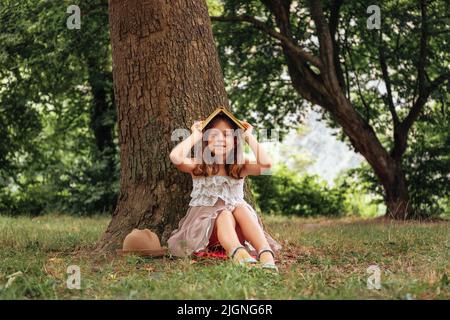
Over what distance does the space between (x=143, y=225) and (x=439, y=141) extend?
822 cm

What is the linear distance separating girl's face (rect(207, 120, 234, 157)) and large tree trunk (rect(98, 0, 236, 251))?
1.58ft

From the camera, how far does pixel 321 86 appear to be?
11.5 metres

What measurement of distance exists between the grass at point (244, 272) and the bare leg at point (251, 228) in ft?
1.10

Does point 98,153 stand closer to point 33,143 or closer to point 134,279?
point 33,143

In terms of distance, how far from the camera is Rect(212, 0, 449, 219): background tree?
11.0m

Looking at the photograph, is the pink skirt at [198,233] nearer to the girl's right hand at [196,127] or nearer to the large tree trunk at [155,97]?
the large tree trunk at [155,97]

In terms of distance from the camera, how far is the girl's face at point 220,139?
567 centimetres

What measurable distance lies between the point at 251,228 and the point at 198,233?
45cm

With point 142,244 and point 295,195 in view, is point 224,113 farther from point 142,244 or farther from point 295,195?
point 295,195

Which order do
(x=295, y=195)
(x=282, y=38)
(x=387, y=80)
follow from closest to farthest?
(x=282, y=38) < (x=387, y=80) < (x=295, y=195)

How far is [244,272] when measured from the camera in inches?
182

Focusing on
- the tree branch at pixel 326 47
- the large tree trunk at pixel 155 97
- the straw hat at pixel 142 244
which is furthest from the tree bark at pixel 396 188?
the straw hat at pixel 142 244

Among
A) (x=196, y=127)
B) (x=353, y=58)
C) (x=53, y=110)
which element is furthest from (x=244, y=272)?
(x=53, y=110)
